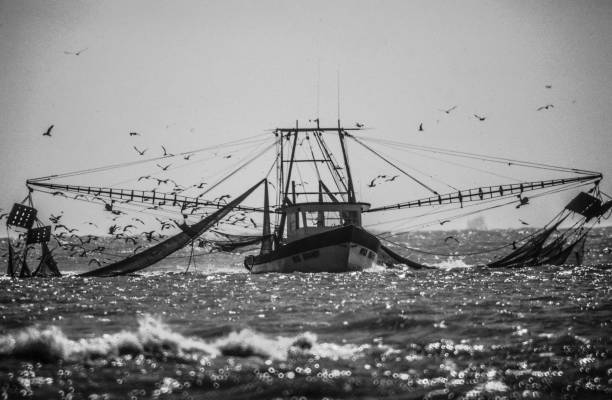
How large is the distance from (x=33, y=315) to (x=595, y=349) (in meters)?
15.9

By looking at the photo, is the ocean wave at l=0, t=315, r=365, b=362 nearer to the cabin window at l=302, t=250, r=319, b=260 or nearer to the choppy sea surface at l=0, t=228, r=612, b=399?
the choppy sea surface at l=0, t=228, r=612, b=399

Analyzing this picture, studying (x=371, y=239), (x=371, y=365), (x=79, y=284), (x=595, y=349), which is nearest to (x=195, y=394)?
(x=371, y=365)

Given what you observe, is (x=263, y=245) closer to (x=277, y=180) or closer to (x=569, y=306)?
(x=277, y=180)

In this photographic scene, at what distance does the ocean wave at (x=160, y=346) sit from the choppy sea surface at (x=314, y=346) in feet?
0.13

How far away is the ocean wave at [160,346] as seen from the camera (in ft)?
46.4

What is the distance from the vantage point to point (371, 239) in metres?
44.4

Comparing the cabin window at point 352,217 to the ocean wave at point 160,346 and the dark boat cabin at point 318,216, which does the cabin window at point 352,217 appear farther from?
the ocean wave at point 160,346

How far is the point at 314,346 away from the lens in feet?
49.6

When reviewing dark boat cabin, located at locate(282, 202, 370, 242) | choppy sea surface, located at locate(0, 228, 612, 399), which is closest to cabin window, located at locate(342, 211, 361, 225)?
dark boat cabin, located at locate(282, 202, 370, 242)

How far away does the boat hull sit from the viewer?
41125 mm

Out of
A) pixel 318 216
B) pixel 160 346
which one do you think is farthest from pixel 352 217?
pixel 160 346

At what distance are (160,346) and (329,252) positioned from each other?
2672 centimetres

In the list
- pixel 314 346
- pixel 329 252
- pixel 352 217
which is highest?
pixel 352 217

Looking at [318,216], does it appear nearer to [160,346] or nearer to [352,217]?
[352,217]
